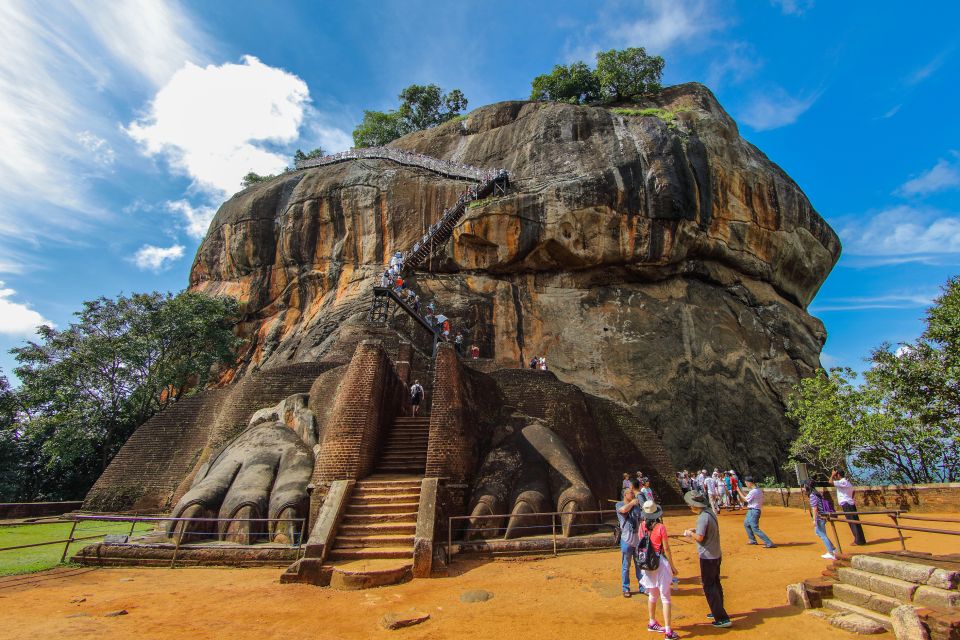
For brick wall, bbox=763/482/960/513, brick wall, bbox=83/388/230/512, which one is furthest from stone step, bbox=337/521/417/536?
brick wall, bbox=763/482/960/513

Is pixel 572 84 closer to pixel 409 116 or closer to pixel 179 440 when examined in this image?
pixel 409 116

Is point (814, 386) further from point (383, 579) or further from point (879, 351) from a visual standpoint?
point (383, 579)

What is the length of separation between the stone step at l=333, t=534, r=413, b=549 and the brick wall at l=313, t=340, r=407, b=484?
48.5 inches

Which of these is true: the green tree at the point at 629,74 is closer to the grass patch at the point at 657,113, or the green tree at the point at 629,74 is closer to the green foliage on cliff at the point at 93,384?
the grass patch at the point at 657,113

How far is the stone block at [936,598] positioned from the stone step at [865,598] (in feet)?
0.58

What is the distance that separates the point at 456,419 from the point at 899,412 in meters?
15.1

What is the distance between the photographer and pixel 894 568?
482 centimetres

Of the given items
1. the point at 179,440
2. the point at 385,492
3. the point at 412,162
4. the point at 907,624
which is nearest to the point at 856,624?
the point at 907,624

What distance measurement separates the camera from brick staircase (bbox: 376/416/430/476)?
10344mm

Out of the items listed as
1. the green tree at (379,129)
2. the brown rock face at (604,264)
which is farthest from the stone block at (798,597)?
the green tree at (379,129)

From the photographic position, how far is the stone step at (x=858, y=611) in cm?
443

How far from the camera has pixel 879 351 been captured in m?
16.3

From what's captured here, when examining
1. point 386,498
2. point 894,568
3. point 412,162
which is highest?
point 412,162

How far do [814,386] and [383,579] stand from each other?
20066mm
